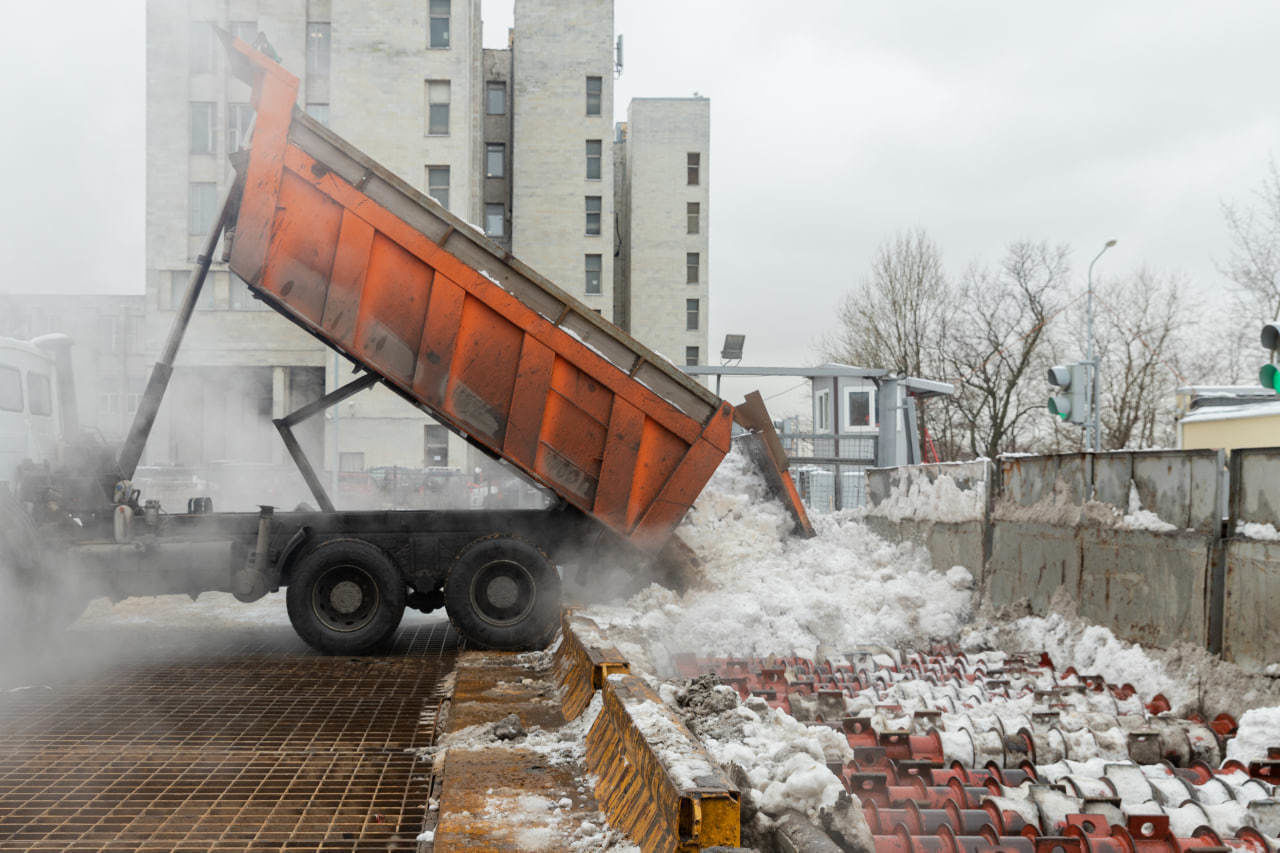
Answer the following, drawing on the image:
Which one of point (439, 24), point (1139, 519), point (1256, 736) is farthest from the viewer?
point (439, 24)

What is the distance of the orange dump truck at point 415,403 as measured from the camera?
8516mm

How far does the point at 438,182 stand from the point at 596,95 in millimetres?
8859

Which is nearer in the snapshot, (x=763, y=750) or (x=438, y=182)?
(x=763, y=750)

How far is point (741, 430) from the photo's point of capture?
11.6m

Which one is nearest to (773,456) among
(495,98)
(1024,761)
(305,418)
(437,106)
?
(305,418)

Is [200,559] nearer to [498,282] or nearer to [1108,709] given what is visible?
[498,282]

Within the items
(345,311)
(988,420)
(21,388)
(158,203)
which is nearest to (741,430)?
Answer: (345,311)

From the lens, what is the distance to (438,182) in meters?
44.1

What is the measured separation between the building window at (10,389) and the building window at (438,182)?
3549 centimetres

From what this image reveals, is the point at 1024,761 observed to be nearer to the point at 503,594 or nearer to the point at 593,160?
the point at 503,594

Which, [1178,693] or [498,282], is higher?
[498,282]

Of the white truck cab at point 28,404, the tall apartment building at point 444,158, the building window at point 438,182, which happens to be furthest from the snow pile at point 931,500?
the building window at point 438,182

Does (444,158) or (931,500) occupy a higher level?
(444,158)

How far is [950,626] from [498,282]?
4.66 meters
